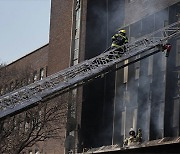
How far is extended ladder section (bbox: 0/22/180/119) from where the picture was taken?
13.2 meters

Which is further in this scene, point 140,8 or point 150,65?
point 140,8

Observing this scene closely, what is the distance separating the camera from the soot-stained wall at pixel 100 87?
26.6 metres

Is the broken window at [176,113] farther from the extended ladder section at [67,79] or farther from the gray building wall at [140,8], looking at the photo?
the extended ladder section at [67,79]

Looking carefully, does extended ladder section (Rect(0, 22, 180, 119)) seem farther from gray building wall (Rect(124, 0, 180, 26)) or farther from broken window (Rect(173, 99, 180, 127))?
gray building wall (Rect(124, 0, 180, 26))

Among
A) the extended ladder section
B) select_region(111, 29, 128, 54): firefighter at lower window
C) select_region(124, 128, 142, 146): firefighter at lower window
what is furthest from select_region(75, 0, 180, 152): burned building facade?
select_region(111, 29, 128, 54): firefighter at lower window

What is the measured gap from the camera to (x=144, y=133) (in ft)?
73.7

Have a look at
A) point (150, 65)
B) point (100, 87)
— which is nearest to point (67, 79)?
point (150, 65)

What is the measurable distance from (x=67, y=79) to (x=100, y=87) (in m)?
13.6

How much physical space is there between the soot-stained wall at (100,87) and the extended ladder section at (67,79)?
10.7 meters

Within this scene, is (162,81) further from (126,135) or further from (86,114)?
(86,114)

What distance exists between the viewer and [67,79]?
14234 mm

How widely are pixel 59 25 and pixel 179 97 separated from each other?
44.1 feet

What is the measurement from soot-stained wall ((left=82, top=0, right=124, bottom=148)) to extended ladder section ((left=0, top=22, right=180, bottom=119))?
1071 centimetres

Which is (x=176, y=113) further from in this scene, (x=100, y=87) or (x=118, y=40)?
(x=100, y=87)
